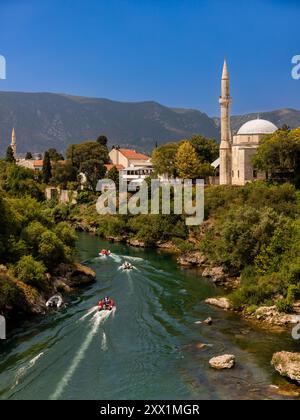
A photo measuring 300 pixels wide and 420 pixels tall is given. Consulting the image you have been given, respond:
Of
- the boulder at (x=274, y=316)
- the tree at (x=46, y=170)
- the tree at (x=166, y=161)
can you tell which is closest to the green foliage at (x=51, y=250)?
the boulder at (x=274, y=316)

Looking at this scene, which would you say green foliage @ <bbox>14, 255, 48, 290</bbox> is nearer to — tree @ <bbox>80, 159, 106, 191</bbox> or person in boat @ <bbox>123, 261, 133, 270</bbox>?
person in boat @ <bbox>123, 261, 133, 270</bbox>

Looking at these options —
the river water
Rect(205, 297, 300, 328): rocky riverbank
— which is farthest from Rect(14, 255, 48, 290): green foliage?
Rect(205, 297, 300, 328): rocky riverbank

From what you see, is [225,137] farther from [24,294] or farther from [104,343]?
[104,343]

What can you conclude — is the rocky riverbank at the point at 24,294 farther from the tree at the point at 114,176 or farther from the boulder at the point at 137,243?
the tree at the point at 114,176

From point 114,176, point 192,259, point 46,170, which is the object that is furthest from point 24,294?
point 46,170
